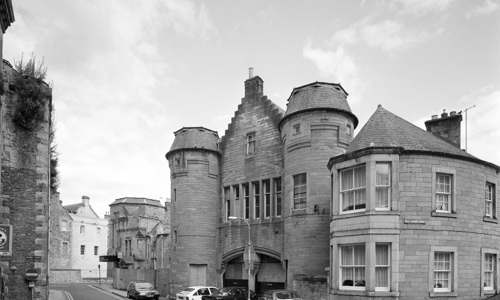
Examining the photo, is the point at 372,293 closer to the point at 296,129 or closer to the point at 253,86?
the point at 296,129

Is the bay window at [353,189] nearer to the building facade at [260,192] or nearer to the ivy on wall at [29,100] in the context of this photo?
the building facade at [260,192]

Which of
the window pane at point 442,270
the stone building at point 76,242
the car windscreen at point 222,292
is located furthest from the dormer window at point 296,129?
the stone building at point 76,242

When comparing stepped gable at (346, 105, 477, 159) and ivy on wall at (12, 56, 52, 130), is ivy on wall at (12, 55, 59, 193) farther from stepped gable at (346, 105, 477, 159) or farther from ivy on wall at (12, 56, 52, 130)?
stepped gable at (346, 105, 477, 159)

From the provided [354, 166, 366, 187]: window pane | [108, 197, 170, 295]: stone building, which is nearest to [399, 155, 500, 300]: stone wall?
[354, 166, 366, 187]: window pane

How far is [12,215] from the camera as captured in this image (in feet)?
69.2

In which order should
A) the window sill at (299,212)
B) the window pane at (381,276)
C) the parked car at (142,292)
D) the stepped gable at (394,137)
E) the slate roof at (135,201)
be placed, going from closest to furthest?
the window pane at (381,276) → the stepped gable at (394,137) → the window sill at (299,212) → the parked car at (142,292) → the slate roof at (135,201)

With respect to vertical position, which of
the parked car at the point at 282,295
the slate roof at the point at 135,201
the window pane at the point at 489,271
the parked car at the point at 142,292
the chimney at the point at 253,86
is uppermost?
the chimney at the point at 253,86

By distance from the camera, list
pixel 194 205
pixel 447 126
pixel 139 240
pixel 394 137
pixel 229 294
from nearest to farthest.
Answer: pixel 394 137
pixel 447 126
pixel 229 294
pixel 194 205
pixel 139 240

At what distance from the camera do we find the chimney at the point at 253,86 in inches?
1441

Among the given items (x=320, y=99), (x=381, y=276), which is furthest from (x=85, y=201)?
(x=381, y=276)

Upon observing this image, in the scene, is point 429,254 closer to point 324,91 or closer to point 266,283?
point 324,91

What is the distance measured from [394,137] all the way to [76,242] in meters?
64.7

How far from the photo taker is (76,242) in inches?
2926

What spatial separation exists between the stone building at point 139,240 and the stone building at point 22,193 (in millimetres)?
20195
